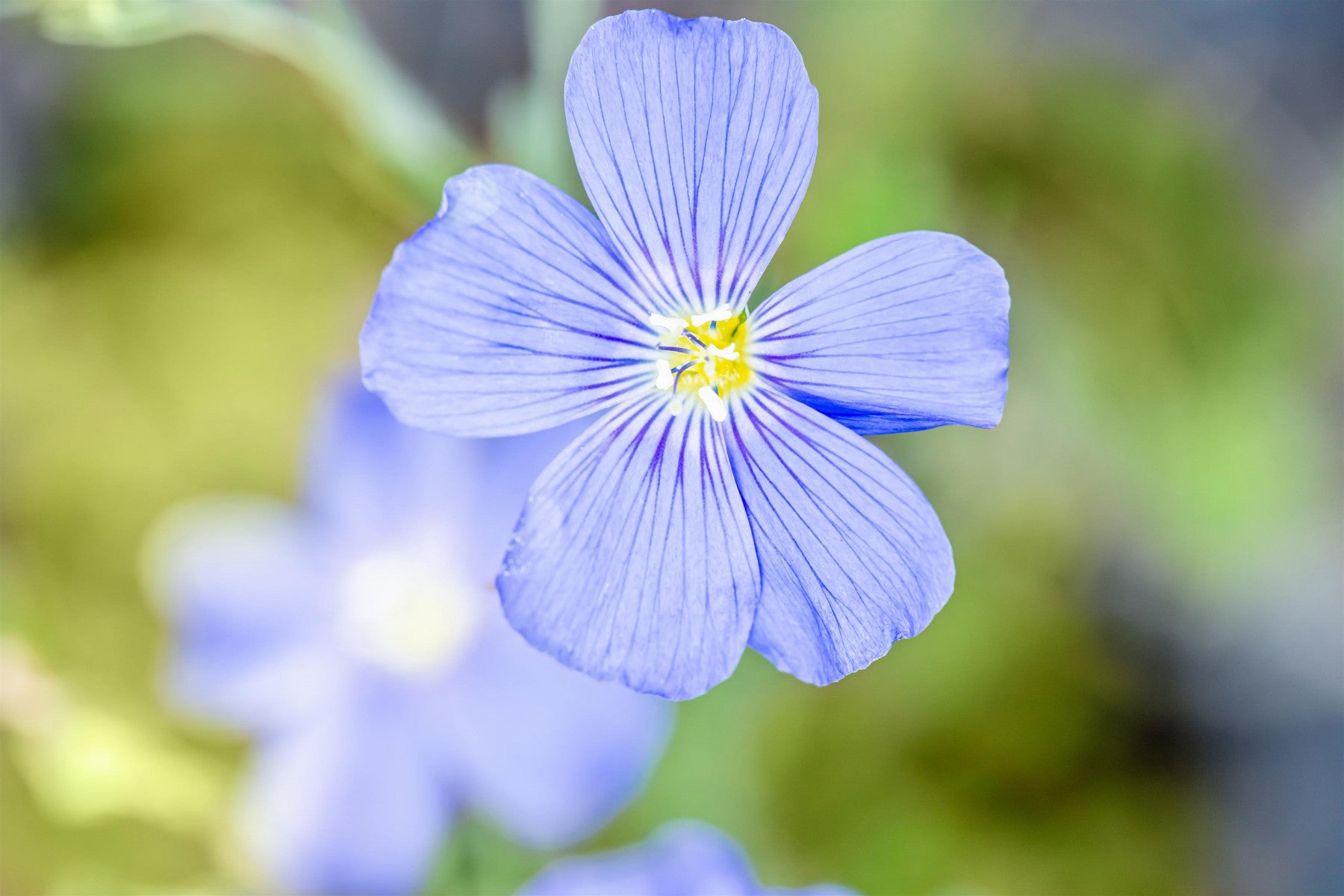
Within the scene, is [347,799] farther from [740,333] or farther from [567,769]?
[740,333]

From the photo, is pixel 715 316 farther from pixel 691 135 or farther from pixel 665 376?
pixel 691 135

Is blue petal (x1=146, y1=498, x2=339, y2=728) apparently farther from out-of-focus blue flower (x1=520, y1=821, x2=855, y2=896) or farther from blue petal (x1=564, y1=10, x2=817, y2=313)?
blue petal (x1=564, y1=10, x2=817, y2=313)

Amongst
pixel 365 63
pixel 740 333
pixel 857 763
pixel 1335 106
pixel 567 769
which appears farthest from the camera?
pixel 1335 106

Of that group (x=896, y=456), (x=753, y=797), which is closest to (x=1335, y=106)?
(x=896, y=456)

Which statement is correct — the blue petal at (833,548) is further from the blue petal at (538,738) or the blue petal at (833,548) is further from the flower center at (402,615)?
the flower center at (402,615)

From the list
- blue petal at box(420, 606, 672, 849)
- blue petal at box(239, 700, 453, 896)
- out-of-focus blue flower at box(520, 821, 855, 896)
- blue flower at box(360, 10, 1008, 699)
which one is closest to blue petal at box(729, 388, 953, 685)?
blue flower at box(360, 10, 1008, 699)

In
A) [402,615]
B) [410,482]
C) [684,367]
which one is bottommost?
[684,367]

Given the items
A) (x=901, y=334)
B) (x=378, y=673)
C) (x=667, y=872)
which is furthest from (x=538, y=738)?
(x=901, y=334)
